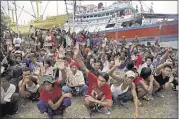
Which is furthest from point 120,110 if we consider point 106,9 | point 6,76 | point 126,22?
point 106,9

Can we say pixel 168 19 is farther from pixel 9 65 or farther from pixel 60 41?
pixel 9 65

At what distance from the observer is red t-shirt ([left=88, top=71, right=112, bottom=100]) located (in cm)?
499

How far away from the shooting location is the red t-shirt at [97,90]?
4.99 meters

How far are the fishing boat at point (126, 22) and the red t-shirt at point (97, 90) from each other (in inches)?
521

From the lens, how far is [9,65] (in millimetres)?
6043

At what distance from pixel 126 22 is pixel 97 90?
778 inches

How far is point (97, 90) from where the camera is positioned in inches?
200

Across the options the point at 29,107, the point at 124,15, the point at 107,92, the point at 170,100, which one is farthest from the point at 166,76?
the point at 124,15

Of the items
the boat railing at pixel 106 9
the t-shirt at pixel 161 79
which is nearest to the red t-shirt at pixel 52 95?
the t-shirt at pixel 161 79

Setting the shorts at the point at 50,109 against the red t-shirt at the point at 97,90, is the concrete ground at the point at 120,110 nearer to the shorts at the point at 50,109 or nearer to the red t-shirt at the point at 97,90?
the shorts at the point at 50,109

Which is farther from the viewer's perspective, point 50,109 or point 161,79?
point 161,79

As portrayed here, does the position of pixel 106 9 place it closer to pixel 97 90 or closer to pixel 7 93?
pixel 97 90

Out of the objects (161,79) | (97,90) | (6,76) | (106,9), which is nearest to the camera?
(97,90)

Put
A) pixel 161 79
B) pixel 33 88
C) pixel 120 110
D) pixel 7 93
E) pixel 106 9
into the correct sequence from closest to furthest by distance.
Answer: pixel 7 93 → pixel 120 110 → pixel 33 88 → pixel 161 79 → pixel 106 9
